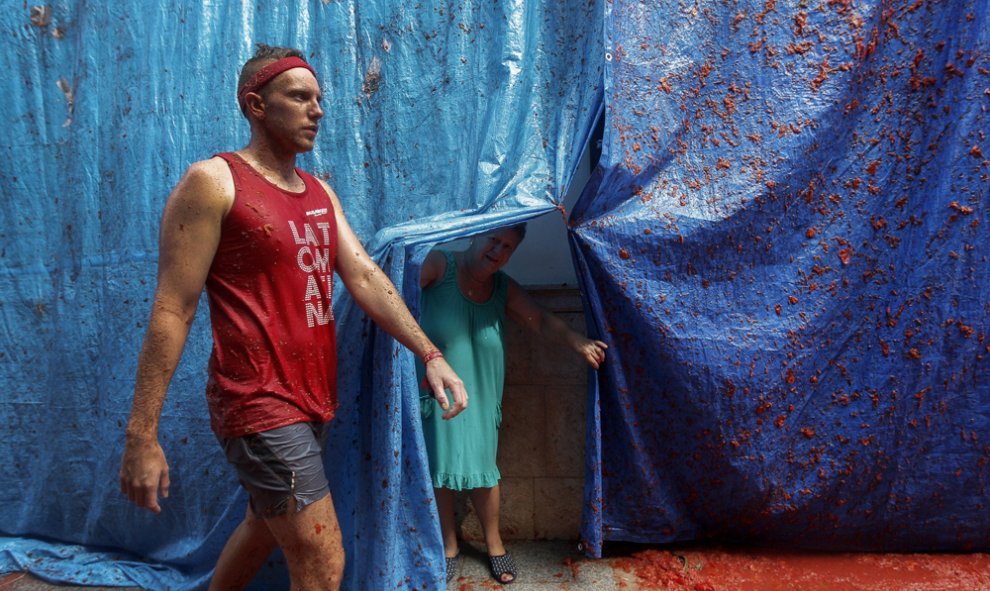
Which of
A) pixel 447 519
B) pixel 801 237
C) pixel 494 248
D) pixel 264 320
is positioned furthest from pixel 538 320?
pixel 264 320

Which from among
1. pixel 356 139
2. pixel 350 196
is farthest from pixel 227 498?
pixel 356 139

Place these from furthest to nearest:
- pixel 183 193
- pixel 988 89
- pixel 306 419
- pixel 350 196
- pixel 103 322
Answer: pixel 103 322
pixel 350 196
pixel 988 89
pixel 306 419
pixel 183 193

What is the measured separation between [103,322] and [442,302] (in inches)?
55.8

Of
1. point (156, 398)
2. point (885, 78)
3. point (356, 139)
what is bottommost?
point (156, 398)

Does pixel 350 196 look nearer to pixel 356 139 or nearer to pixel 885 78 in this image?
pixel 356 139

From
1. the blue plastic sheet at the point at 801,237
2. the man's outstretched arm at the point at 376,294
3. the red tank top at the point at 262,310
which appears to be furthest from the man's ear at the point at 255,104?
the blue plastic sheet at the point at 801,237

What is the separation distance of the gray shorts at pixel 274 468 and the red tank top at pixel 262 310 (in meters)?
0.03

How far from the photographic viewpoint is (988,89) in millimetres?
2453

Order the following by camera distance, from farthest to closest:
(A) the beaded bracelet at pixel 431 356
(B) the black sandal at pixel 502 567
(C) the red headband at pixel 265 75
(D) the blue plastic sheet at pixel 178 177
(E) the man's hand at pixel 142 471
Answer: (B) the black sandal at pixel 502 567, (D) the blue plastic sheet at pixel 178 177, (A) the beaded bracelet at pixel 431 356, (C) the red headband at pixel 265 75, (E) the man's hand at pixel 142 471

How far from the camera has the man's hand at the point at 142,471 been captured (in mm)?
1783

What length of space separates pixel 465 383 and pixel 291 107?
4.25 feet

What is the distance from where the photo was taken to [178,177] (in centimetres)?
270

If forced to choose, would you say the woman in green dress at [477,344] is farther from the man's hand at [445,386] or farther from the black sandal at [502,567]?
the man's hand at [445,386]

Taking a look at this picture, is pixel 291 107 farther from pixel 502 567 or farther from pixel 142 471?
pixel 502 567
